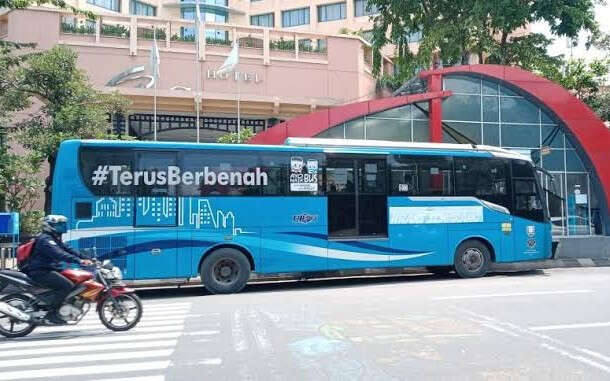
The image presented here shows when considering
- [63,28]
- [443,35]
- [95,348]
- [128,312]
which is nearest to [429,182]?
[128,312]

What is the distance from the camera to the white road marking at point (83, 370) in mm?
6184

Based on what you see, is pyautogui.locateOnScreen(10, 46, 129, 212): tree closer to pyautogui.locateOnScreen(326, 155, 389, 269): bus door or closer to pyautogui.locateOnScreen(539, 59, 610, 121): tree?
pyautogui.locateOnScreen(326, 155, 389, 269): bus door

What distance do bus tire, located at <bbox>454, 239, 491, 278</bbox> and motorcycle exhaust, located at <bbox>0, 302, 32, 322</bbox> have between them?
34.7 feet

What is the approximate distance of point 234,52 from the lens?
1085 inches

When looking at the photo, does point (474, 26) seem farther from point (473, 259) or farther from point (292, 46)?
point (473, 259)

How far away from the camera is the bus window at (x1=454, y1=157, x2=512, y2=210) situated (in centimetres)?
1507

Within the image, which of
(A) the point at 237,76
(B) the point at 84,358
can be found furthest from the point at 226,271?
(A) the point at 237,76

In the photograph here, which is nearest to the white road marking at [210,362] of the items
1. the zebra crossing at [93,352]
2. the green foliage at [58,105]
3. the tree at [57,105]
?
the zebra crossing at [93,352]

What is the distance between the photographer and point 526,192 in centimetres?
1591

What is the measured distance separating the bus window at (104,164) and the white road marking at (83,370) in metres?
6.22

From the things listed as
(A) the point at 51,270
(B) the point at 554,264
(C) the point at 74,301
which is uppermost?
(A) the point at 51,270

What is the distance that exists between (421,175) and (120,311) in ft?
28.3

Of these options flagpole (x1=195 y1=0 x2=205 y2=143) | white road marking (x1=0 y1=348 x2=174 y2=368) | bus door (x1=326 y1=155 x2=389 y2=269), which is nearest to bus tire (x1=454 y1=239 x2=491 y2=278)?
bus door (x1=326 y1=155 x2=389 y2=269)

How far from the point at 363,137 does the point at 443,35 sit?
785cm
